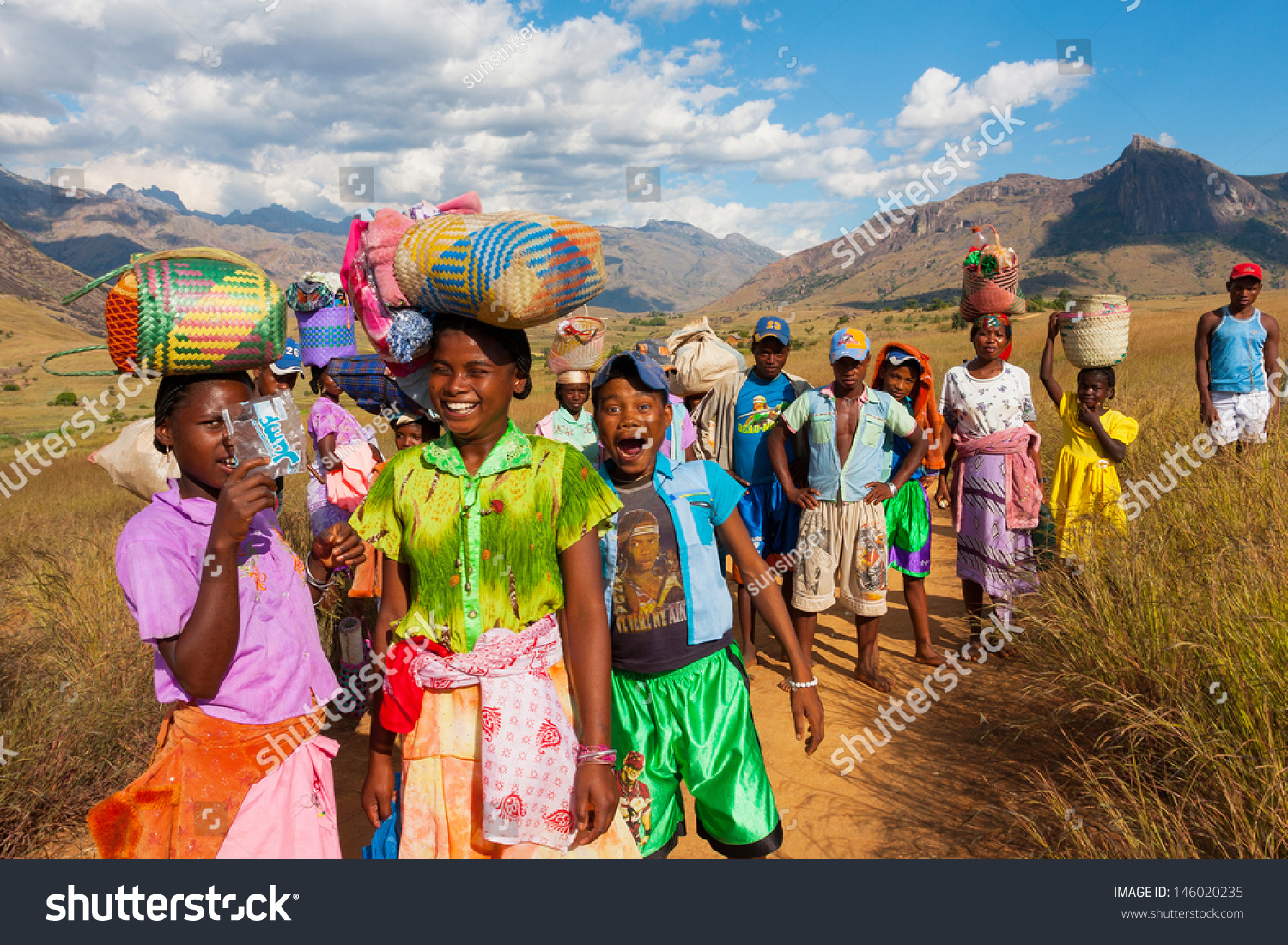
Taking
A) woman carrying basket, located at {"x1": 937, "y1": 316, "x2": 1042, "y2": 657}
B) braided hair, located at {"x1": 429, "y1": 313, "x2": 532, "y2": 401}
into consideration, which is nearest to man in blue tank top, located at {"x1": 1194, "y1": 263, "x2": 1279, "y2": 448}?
woman carrying basket, located at {"x1": 937, "y1": 316, "x2": 1042, "y2": 657}

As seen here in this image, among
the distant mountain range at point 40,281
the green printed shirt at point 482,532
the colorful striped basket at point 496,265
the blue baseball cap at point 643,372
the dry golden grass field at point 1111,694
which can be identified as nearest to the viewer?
the colorful striped basket at point 496,265

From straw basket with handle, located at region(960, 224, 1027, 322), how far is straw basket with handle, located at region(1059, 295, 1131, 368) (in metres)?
0.35

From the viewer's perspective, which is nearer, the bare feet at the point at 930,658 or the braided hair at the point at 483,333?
the braided hair at the point at 483,333

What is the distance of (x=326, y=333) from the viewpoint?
13.0 ft

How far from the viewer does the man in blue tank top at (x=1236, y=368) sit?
19.6ft

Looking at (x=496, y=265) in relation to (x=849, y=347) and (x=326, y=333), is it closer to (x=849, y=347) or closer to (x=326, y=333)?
(x=326, y=333)

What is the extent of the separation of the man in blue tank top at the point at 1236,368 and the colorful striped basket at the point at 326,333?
6419mm

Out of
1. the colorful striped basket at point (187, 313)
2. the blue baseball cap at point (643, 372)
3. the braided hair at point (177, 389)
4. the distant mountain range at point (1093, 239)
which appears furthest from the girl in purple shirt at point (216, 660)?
the distant mountain range at point (1093, 239)

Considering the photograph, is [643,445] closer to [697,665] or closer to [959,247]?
[697,665]

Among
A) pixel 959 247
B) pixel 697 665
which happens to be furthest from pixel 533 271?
pixel 959 247

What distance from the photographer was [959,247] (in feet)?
500

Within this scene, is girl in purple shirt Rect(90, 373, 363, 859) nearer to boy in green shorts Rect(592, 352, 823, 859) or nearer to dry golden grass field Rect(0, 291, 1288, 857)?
boy in green shorts Rect(592, 352, 823, 859)

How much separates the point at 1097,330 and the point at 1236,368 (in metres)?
2.33

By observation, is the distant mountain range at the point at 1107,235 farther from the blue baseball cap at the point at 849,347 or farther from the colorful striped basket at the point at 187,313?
the colorful striped basket at the point at 187,313
